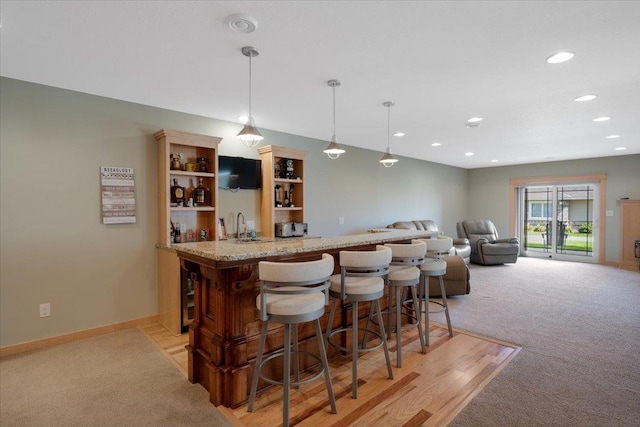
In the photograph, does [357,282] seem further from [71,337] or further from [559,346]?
[71,337]

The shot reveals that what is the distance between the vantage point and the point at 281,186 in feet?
16.2

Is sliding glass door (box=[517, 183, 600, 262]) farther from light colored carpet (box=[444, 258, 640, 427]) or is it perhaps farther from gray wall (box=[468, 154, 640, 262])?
light colored carpet (box=[444, 258, 640, 427])

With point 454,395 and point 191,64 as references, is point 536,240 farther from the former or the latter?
point 191,64

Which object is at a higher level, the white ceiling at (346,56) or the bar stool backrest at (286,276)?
the white ceiling at (346,56)

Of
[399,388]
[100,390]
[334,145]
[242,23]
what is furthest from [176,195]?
[399,388]

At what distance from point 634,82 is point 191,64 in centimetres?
394

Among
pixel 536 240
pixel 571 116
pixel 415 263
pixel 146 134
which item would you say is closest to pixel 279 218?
pixel 146 134

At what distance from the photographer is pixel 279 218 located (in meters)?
4.93

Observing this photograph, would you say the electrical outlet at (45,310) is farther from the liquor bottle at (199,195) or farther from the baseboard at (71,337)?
the liquor bottle at (199,195)

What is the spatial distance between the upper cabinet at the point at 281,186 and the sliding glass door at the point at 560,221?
22.0ft

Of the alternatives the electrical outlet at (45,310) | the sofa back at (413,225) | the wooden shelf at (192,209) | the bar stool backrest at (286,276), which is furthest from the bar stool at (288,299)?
the sofa back at (413,225)

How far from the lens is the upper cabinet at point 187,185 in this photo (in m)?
3.60

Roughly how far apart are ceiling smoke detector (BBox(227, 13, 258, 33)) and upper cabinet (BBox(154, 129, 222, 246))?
1.81 meters

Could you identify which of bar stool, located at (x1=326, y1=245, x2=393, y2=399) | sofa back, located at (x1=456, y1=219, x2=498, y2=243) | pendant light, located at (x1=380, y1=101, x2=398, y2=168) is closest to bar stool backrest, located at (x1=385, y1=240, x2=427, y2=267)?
bar stool, located at (x1=326, y1=245, x2=393, y2=399)
